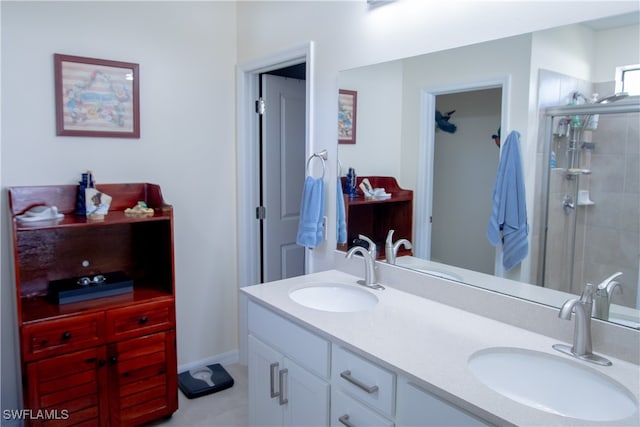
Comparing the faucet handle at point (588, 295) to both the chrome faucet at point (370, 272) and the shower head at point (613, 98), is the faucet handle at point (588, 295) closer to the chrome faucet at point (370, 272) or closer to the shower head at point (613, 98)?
the shower head at point (613, 98)

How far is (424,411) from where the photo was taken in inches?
48.8

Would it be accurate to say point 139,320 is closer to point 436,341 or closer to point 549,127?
point 436,341

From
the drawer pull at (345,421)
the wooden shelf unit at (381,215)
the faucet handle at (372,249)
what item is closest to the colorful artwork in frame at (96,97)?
the wooden shelf unit at (381,215)

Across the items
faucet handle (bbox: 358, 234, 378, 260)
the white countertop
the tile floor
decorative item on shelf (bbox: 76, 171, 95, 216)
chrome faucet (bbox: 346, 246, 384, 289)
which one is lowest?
the tile floor

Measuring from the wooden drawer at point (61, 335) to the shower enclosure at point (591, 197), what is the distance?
1.96 m

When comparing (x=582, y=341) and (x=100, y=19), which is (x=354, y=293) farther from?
(x=100, y=19)

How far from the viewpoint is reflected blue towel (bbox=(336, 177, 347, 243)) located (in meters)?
2.28

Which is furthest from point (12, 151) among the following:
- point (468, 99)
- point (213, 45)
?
point (468, 99)

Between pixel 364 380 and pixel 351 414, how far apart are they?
153 millimetres

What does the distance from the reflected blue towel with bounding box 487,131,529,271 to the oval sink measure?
37cm

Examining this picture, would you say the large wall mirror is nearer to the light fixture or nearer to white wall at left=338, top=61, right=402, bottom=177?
white wall at left=338, top=61, right=402, bottom=177

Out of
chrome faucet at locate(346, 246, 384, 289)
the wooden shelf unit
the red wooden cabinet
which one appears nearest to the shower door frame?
the wooden shelf unit

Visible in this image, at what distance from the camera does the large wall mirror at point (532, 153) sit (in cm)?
136

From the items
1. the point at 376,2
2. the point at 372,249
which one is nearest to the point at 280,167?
the point at 372,249
